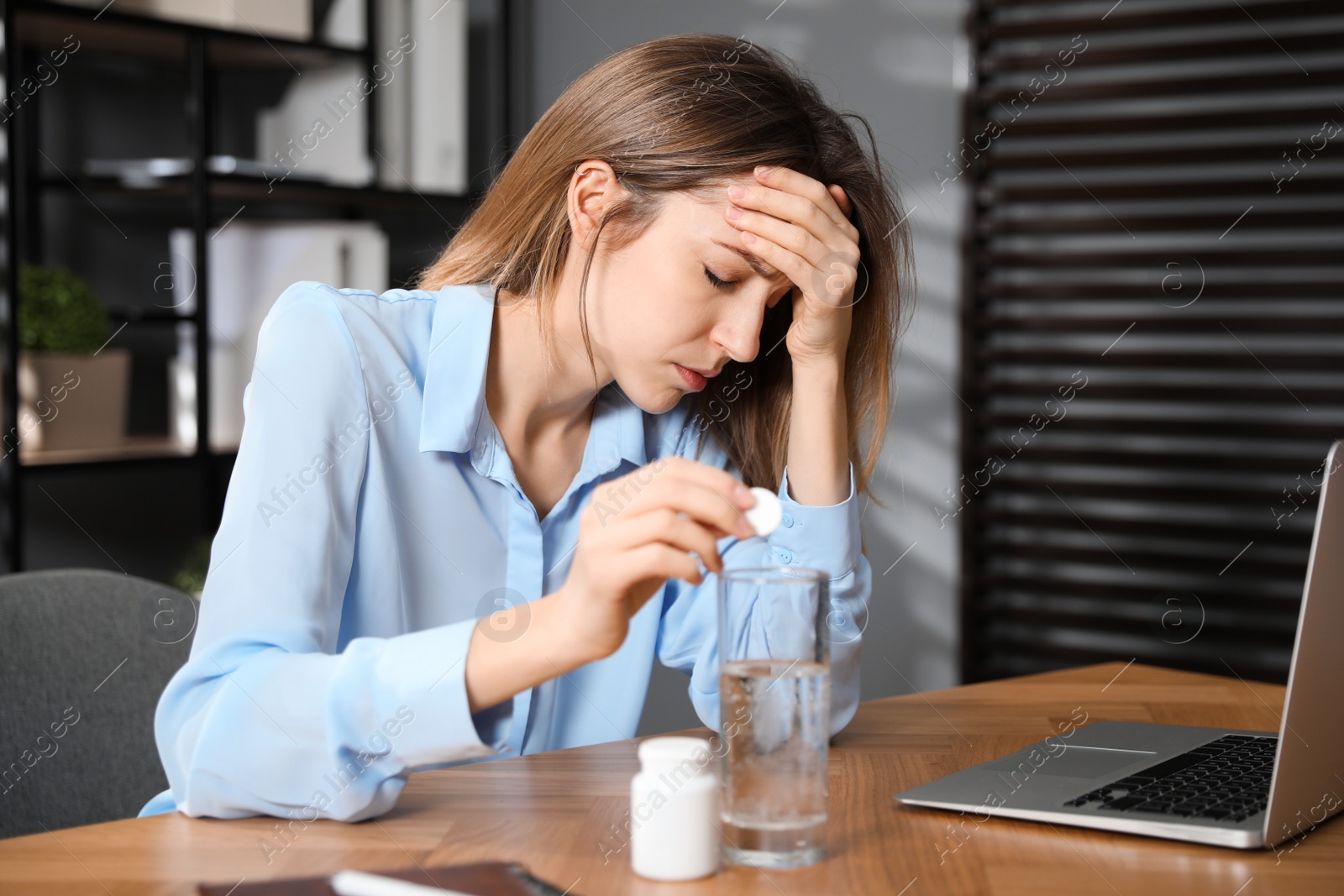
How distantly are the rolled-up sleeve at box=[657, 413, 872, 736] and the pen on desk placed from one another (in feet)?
1.55

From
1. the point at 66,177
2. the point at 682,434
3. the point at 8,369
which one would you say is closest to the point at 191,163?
the point at 66,177

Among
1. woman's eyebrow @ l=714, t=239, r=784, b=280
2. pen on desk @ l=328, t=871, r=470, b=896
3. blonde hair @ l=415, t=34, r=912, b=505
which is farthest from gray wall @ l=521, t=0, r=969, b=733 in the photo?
pen on desk @ l=328, t=871, r=470, b=896

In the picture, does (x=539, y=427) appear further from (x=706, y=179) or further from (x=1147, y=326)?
(x=1147, y=326)

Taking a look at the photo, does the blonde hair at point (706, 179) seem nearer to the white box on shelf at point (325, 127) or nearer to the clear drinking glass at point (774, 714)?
the clear drinking glass at point (774, 714)

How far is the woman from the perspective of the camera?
2.85 ft

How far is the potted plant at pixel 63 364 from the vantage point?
2.02m

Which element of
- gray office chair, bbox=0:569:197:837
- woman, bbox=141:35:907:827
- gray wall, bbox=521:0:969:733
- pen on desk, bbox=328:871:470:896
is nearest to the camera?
pen on desk, bbox=328:871:470:896

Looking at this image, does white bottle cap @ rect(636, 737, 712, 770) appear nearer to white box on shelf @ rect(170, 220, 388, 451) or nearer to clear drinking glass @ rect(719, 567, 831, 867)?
clear drinking glass @ rect(719, 567, 831, 867)

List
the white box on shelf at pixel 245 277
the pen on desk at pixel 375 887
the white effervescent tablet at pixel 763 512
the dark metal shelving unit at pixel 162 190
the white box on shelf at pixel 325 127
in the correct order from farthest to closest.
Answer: the white box on shelf at pixel 325 127 < the white box on shelf at pixel 245 277 < the dark metal shelving unit at pixel 162 190 < the white effervescent tablet at pixel 763 512 < the pen on desk at pixel 375 887

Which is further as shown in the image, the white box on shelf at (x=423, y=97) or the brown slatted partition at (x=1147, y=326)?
the white box on shelf at (x=423, y=97)

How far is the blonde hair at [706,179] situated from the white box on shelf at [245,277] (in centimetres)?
115

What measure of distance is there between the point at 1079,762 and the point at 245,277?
6.24ft

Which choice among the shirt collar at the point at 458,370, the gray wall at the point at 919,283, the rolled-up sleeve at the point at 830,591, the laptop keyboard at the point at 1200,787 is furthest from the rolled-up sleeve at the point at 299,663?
the gray wall at the point at 919,283

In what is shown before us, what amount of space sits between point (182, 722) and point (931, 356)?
2029 mm
